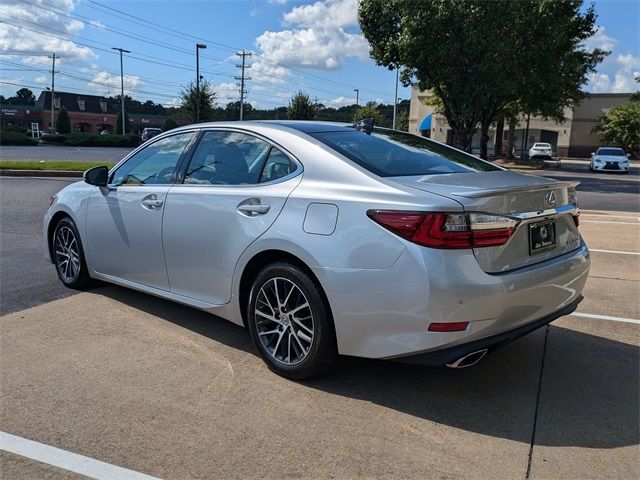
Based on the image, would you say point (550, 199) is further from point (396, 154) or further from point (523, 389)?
point (523, 389)

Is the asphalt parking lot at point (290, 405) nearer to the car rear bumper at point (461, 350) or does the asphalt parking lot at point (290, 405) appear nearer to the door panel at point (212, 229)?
the car rear bumper at point (461, 350)

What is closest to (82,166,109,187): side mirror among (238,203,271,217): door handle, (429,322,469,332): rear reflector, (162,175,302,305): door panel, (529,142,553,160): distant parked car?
(162,175,302,305): door panel

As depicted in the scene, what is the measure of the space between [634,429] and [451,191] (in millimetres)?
1657

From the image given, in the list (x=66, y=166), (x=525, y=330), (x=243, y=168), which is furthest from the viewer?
(x=66, y=166)

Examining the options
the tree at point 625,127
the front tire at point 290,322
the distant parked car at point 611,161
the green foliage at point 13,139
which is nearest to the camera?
the front tire at point 290,322

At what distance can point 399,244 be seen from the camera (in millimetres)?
3031

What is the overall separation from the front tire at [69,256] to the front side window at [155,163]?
2.58ft

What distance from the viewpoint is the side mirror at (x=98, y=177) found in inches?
195

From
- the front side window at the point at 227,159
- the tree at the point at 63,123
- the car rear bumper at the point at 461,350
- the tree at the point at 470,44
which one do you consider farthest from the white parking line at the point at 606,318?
the tree at the point at 63,123

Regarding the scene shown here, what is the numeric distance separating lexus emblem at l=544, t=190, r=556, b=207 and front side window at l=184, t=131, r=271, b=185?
1.85m

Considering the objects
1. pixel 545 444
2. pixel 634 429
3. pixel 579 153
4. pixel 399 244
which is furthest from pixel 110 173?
pixel 579 153

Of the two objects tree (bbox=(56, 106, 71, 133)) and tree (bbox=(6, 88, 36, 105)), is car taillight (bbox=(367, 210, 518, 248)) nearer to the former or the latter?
tree (bbox=(56, 106, 71, 133))

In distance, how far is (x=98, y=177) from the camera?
4.97 metres

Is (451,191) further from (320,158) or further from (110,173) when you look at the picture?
(110,173)
